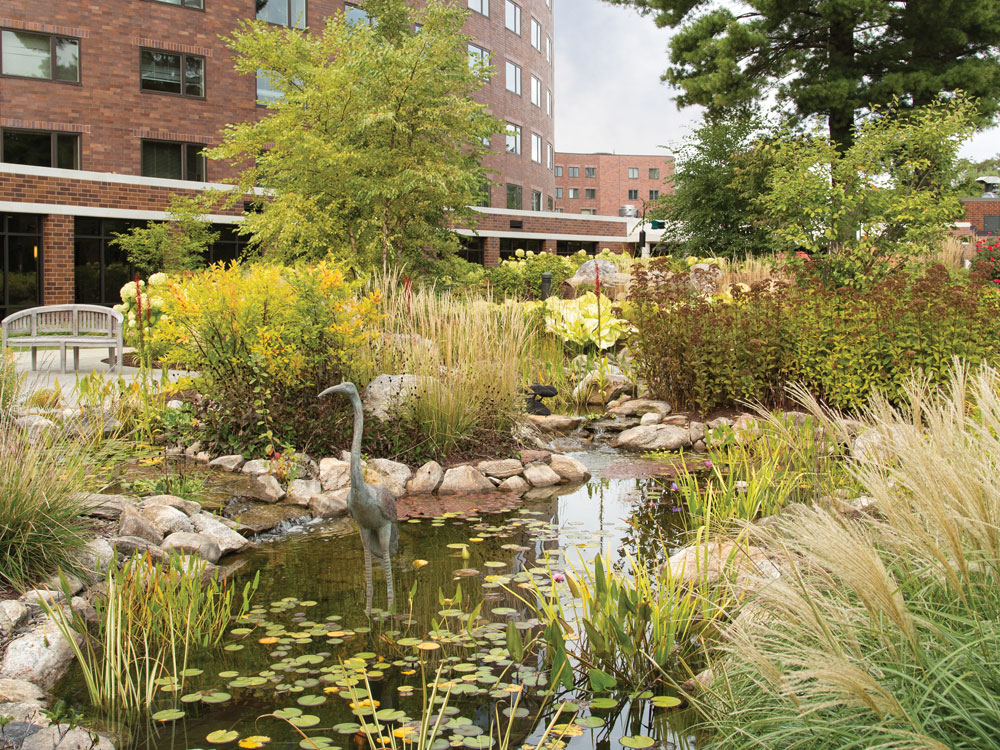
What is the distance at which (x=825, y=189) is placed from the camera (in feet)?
34.3

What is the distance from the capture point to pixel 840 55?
66.4 feet

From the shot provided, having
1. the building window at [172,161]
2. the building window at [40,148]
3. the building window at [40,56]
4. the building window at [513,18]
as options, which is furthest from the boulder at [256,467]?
the building window at [513,18]

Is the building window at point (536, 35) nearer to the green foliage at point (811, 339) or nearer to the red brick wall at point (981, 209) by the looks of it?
the red brick wall at point (981, 209)

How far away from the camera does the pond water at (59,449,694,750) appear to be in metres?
3.09

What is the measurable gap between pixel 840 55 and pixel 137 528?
20.1 meters

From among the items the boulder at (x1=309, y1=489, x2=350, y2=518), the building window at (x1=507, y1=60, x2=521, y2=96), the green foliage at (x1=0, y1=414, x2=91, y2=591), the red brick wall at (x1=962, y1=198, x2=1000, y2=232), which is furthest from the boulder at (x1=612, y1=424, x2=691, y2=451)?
the building window at (x1=507, y1=60, x2=521, y2=96)

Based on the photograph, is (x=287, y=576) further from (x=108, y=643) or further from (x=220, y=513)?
(x=108, y=643)

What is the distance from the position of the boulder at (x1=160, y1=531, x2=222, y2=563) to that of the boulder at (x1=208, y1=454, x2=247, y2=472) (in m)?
1.54

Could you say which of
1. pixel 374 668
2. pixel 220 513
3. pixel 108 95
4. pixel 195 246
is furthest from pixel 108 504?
pixel 108 95

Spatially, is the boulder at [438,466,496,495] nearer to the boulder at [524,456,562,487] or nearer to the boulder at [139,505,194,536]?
the boulder at [524,456,562,487]

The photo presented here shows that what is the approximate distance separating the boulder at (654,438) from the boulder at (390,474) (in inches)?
102

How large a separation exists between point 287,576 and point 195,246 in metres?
15.9

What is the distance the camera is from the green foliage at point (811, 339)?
7.77 m

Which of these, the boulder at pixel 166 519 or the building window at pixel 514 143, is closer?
the boulder at pixel 166 519
